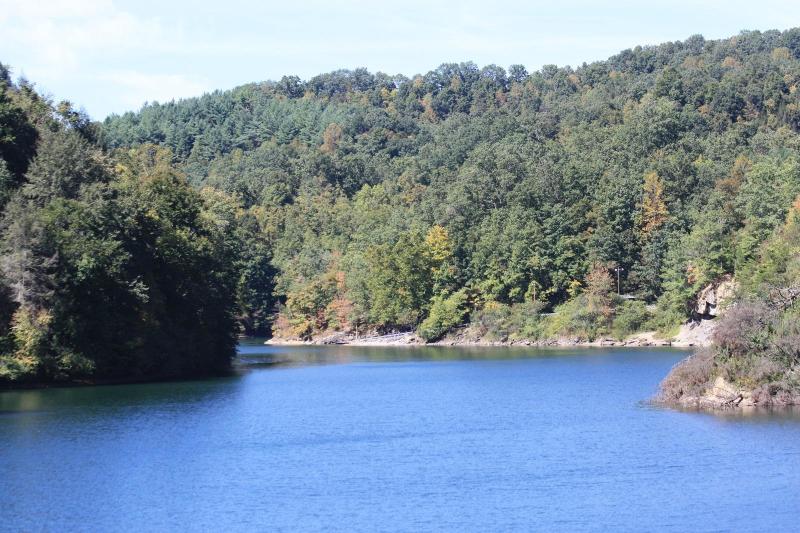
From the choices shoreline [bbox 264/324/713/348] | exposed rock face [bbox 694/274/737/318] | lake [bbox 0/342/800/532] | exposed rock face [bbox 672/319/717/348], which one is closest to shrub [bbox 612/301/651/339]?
shoreline [bbox 264/324/713/348]

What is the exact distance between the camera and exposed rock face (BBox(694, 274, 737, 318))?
90.2 m

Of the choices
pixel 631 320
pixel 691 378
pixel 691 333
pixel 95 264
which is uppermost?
pixel 95 264

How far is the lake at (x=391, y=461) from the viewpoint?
30.4 meters

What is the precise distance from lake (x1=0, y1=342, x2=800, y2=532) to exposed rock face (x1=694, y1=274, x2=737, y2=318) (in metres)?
31.9

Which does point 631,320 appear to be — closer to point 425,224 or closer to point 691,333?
point 691,333

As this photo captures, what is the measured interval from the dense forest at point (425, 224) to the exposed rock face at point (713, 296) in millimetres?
1198

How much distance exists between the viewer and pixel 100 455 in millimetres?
39969

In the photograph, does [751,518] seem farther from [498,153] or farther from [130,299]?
[498,153]

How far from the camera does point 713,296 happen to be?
9162cm

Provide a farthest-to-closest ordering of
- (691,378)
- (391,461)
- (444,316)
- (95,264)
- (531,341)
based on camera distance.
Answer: (444,316) < (531,341) < (95,264) < (691,378) < (391,461)

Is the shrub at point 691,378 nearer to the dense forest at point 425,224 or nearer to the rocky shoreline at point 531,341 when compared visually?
the dense forest at point 425,224

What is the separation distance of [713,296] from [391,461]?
59.4 meters

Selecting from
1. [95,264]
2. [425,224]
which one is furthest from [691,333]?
[95,264]

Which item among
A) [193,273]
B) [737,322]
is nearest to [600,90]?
[193,273]
